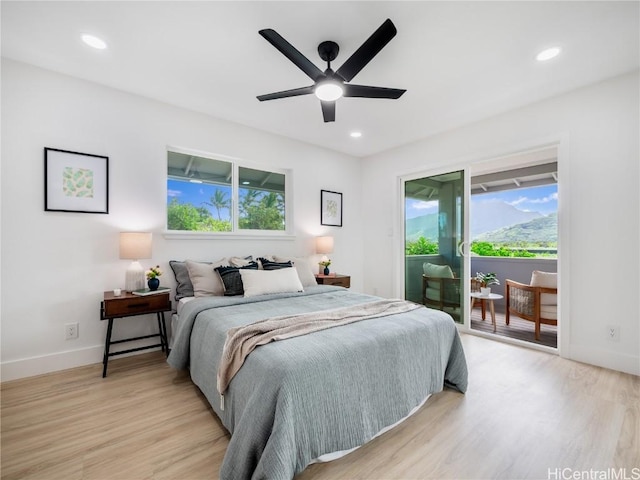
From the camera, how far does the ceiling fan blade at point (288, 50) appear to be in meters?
1.70

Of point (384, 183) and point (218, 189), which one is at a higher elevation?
point (384, 183)

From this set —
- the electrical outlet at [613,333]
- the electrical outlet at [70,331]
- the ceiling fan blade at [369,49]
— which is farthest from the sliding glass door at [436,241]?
the electrical outlet at [70,331]

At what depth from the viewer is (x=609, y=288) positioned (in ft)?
8.73

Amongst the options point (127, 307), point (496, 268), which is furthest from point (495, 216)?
point (127, 307)

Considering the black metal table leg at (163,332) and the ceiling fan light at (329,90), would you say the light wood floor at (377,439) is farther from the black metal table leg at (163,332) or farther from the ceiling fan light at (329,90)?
the ceiling fan light at (329,90)

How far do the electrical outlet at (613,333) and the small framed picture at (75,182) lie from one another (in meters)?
4.78

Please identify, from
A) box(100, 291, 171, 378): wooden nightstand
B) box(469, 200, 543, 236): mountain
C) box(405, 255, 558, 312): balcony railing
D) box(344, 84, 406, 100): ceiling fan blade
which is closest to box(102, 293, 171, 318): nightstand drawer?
box(100, 291, 171, 378): wooden nightstand

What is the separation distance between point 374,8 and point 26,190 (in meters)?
3.05

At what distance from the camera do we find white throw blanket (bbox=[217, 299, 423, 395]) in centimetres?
162

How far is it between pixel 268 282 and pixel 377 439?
5.31 feet

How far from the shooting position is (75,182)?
104 inches

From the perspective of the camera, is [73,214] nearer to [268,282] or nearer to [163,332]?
[163,332]

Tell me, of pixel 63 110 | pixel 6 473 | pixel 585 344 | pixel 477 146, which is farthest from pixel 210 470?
pixel 477 146

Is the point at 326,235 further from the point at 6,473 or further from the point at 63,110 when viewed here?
the point at 6,473
